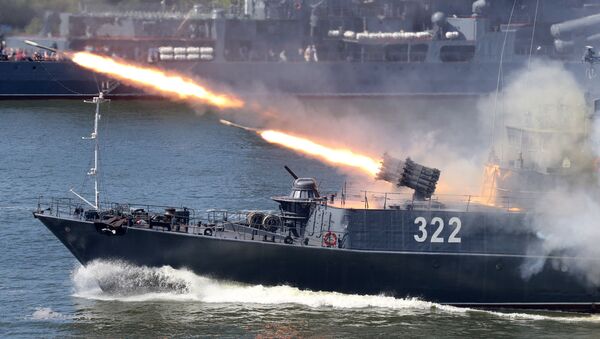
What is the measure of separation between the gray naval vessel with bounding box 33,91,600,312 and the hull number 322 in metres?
0.03

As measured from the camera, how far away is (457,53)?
11275 cm

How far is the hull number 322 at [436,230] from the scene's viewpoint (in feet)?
125

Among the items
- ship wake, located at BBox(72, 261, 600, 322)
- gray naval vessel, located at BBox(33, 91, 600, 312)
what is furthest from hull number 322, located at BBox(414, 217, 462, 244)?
ship wake, located at BBox(72, 261, 600, 322)

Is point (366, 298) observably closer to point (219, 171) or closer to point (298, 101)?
point (219, 171)

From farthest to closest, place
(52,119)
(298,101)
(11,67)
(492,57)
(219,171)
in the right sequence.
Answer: (492,57) < (298,101) < (11,67) < (52,119) < (219,171)

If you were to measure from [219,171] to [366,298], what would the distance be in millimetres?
24033

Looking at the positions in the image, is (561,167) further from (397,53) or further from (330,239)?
(397,53)

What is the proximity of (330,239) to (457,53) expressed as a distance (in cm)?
7668

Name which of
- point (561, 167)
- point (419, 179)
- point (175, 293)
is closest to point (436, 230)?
point (419, 179)

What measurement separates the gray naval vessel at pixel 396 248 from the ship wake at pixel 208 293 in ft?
0.84

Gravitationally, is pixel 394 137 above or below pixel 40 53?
below

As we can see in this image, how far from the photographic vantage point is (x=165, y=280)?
39.2 m

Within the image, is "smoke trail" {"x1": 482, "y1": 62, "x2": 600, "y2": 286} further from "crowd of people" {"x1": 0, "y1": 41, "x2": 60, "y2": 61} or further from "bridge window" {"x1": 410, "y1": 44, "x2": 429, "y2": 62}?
"bridge window" {"x1": 410, "y1": 44, "x2": 429, "y2": 62}

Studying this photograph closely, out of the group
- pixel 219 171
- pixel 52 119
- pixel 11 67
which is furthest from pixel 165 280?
pixel 11 67
